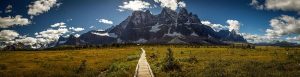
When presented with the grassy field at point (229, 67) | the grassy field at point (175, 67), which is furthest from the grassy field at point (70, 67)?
the grassy field at point (229, 67)

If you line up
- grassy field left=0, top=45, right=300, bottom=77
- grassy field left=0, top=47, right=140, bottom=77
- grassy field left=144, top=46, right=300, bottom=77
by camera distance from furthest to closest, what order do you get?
grassy field left=0, top=47, right=140, bottom=77 → grassy field left=0, top=45, right=300, bottom=77 → grassy field left=144, top=46, right=300, bottom=77

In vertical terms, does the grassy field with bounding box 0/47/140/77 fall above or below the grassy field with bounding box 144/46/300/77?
below

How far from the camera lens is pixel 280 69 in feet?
119

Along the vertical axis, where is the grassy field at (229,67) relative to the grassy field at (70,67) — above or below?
above

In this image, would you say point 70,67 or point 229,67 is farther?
point 70,67

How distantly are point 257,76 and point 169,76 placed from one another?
311 inches

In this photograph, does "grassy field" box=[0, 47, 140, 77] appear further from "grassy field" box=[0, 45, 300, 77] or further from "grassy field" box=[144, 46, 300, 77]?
"grassy field" box=[144, 46, 300, 77]

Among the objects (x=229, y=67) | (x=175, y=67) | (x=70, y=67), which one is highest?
Answer: (x=175, y=67)

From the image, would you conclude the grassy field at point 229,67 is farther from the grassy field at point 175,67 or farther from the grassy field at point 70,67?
the grassy field at point 70,67

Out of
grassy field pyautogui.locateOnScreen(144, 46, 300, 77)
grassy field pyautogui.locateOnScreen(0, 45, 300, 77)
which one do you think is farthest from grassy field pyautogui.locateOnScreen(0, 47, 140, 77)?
grassy field pyautogui.locateOnScreen(144, 46, 300, 77)

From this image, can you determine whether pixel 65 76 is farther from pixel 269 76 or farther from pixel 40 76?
pixel 269 76

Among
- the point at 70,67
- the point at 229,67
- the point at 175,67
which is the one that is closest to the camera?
the point at 175,67

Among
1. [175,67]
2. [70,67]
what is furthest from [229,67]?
[70,67]

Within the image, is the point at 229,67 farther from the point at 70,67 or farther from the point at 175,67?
the point at 70,67
